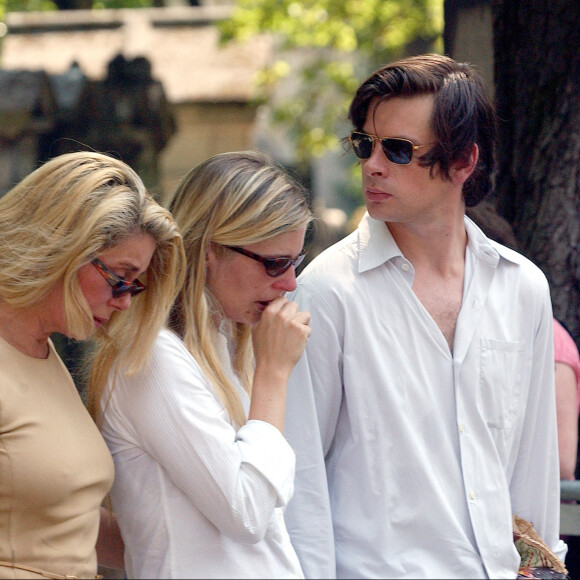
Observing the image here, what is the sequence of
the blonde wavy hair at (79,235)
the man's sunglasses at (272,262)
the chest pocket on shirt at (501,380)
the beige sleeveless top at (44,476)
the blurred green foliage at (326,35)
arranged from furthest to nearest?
1. the blurred green foliage at (326,35)
2. the chest pocket on shirt at (501,380)
3. the man's sunglasses at (272,262)
4. the blonde wavy hair at (79,235)
5. the beige sleeveless top at (44,476)

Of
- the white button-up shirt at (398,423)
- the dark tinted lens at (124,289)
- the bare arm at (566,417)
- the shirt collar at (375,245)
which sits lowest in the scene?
the bare arm at (566,417)

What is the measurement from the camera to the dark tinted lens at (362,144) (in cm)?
298

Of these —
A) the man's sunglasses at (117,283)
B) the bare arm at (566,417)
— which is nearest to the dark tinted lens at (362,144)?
the man's sunglasses at (117,283)

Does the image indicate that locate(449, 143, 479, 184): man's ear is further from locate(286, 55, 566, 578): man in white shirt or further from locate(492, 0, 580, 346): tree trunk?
locate(492, 0, 580, 346): tree trunk

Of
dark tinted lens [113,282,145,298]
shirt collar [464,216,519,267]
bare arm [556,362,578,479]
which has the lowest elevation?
bare arm [556,362,578,479]

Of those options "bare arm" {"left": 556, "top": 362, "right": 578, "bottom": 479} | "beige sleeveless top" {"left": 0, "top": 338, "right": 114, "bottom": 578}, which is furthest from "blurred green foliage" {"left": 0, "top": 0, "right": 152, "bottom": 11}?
"beige sleeveless top" {"left": 0, "top": 338, "right": 114, "bottom": 578}

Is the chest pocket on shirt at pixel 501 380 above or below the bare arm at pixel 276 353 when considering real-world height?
below

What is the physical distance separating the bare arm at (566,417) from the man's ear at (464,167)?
1039 mm

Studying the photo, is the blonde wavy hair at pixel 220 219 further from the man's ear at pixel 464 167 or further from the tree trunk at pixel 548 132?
the tree trunk at pixel 548 132

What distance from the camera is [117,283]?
2.47 m

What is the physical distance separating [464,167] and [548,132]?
1462 millimetres

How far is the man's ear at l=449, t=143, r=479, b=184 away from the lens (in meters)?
3.04

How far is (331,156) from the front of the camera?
4334 centimetres

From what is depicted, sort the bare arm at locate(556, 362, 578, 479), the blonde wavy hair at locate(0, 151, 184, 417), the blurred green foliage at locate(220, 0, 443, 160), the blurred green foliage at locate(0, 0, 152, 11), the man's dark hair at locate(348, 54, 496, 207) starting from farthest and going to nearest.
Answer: the blurred green foliage at locate(0, 0, 152, 11), the blurred green foliage at locate(220, 0, 443, 160), the bare arm at locate(556, 362, 578, 479), the man's dark hair at locate(348, 54, 496, 207), the blonde wavy hair at locate(0, 151, 184, 417)
